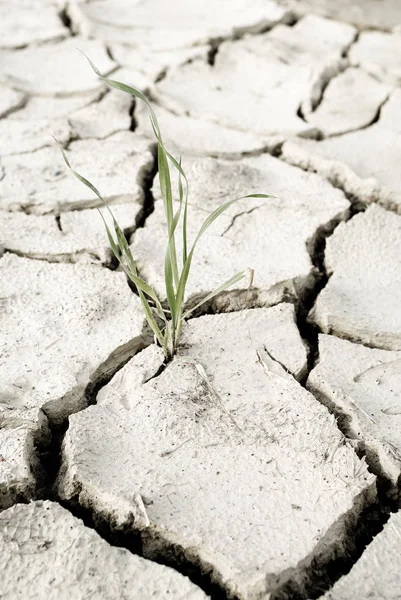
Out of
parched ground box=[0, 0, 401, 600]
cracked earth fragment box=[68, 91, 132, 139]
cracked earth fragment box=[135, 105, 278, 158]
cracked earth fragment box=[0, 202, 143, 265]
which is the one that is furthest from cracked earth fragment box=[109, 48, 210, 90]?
cracked earth fragment box=[0, 202, 143, 265]

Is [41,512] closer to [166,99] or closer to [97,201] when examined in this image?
[97,201]

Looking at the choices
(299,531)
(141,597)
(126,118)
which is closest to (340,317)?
(299,531)

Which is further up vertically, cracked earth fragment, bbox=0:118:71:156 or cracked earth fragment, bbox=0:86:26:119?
cracked earth fragment, bbox=0:118:71:156

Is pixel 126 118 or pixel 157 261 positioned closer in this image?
pixel 157 261

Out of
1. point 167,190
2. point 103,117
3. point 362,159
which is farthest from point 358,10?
point 167,190

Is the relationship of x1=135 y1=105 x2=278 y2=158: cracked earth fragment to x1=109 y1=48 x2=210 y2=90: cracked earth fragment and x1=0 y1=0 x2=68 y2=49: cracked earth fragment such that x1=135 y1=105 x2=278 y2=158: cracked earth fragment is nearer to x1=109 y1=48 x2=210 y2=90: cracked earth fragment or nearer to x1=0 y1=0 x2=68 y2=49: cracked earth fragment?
x1=109 y1=48 x2=210 y2=90: cracked earth fragment
